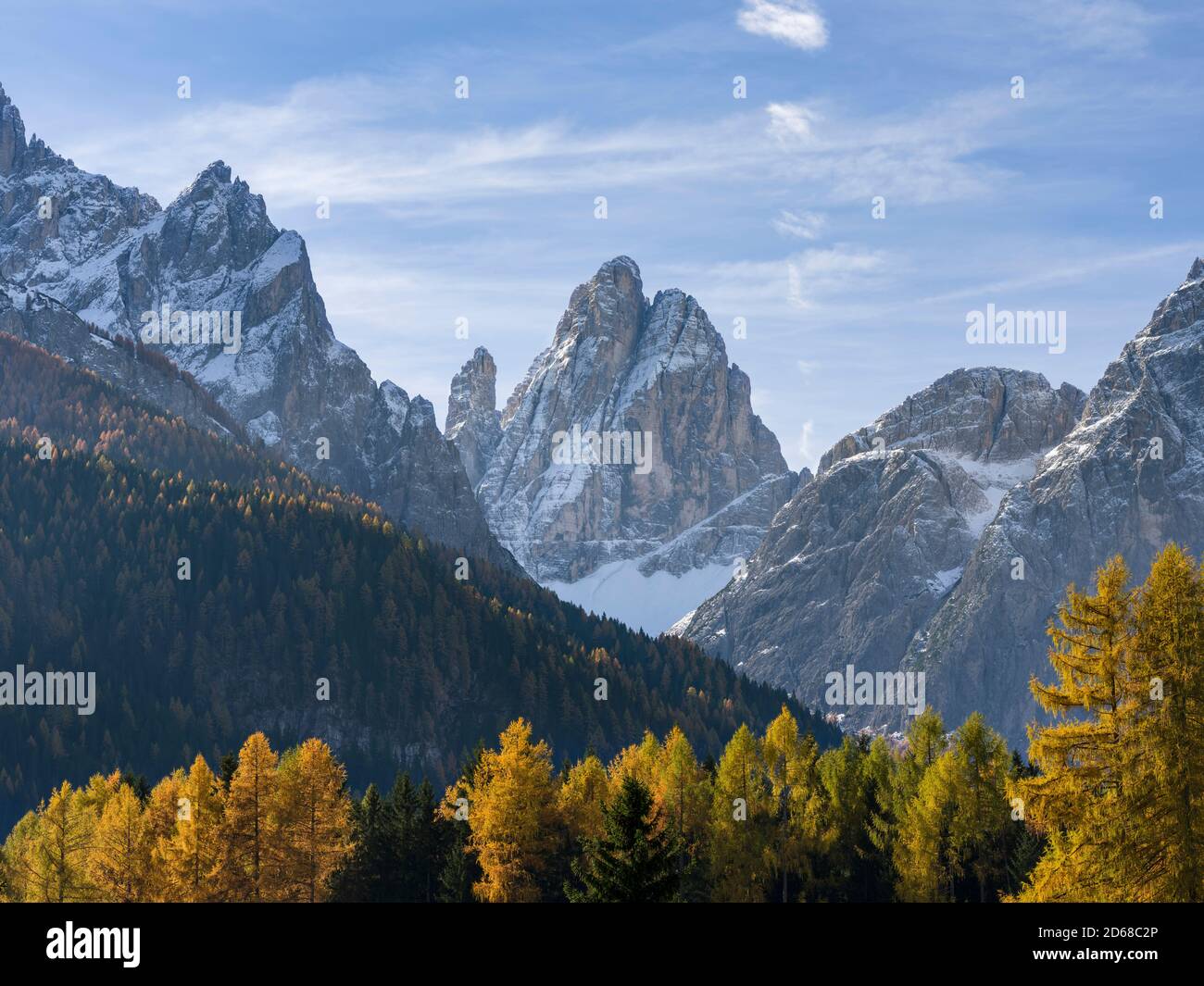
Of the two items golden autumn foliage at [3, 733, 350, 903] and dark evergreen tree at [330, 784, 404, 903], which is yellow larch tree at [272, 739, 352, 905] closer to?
golden autumn foliage at [3, 733, 350, 903]

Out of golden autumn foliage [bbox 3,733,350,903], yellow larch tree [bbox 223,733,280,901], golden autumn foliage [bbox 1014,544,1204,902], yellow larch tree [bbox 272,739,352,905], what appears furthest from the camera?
yellow larch tree [bbox 272,739,352,905]

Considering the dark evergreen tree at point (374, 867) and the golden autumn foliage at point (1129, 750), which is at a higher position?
the golden autumn foliage at point (1129, 750)

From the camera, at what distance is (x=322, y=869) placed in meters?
81.5

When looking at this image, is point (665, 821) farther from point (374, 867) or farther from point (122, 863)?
point (122, 863)

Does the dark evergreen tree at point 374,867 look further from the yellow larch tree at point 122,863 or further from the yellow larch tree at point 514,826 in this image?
the yellow larch tree at point 122,863

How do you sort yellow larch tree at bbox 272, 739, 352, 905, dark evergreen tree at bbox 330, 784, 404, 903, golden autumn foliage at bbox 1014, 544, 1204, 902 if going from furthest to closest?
dark evergreen tree at bbox 330, 784, 404, 903 → yellow larch tree at bbox 272, 739, 352, 905 → golden autumn foliage at bbox 1014, 544, 1204, 902

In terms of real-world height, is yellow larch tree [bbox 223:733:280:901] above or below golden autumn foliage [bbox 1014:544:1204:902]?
below

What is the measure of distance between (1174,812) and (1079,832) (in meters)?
2.59

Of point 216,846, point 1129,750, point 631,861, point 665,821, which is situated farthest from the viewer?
point 665,821

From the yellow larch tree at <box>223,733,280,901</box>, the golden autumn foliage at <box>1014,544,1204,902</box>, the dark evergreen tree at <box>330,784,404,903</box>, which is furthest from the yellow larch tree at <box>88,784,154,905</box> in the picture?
the golden autumn foliage at <box>1014,544,1204,902</box>

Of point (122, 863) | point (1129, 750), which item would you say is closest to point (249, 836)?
point (122, 863)

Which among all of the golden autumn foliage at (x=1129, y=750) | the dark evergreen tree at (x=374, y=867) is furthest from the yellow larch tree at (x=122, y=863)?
the golden autumn foliage at (x=1129, y=750)
